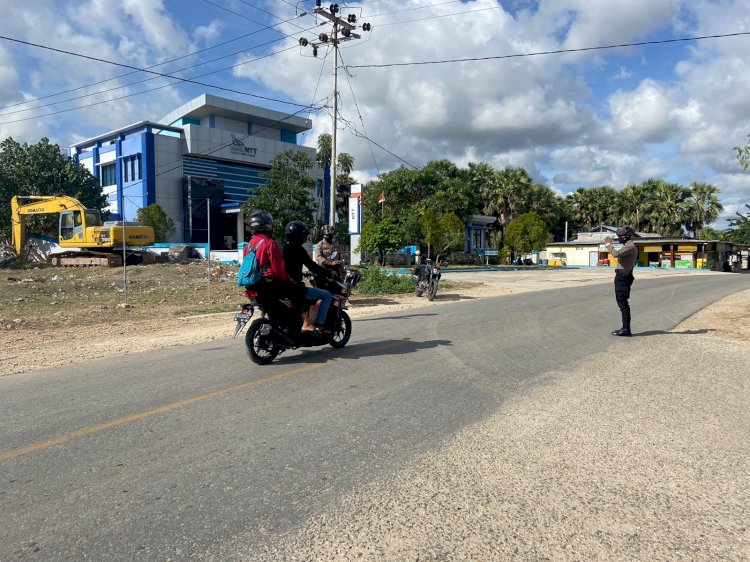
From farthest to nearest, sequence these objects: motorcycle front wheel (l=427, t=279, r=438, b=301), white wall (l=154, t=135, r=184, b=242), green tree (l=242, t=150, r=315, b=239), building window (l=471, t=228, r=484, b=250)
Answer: building window (l=471, t=228, r=484, b=250)
white wall (l=154, t=135, r=184, b=242)
green tree (l=242, t=150, r=315, b=239)
motorcycle front wheel (l=427, t=279, r=438, b=301)

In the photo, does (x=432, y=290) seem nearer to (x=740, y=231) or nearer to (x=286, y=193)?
(x=286, y=193)

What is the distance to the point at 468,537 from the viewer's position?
3004mm

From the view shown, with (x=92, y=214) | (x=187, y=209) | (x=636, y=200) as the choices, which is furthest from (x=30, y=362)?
(x=636, y=200)

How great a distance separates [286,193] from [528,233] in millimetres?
24525

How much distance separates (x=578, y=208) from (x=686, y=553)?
67.8 m

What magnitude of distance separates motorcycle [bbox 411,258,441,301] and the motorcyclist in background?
26.6 feet

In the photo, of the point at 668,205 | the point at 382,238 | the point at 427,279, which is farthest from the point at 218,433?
the point at 668,205

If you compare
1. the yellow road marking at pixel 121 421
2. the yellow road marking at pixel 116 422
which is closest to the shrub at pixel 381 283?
the yellow road marking at pixel 121 421

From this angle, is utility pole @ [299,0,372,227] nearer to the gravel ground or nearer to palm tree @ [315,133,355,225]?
palm tree @ [315,133,355,225]

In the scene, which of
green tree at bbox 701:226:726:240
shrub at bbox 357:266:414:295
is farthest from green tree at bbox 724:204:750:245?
shrub at bbox 357:266:414:295

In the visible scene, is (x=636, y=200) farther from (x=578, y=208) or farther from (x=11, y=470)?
(x=11, y=470)

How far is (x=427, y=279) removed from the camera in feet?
61.4

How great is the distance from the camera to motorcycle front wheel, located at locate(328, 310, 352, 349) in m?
8.27

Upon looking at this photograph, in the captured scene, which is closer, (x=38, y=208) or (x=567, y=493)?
(x=567, y=493)
